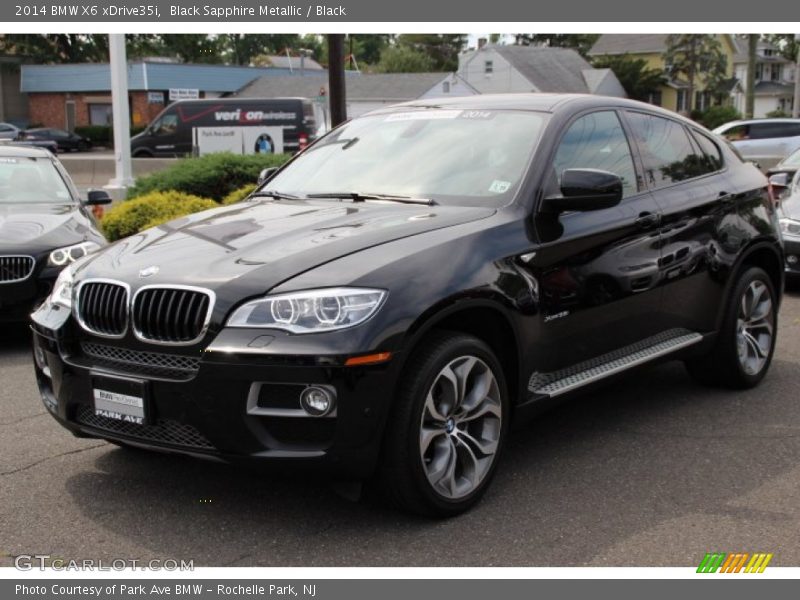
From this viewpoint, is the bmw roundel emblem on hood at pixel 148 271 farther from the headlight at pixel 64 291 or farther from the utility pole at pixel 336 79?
the utility pole at pixel 336 79

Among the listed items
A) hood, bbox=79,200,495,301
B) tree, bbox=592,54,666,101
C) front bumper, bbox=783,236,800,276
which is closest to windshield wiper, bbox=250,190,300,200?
hood, bbox=79,200,495,301

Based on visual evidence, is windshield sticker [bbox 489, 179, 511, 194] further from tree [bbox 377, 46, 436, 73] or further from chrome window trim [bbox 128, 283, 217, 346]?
tree [bbox 377, 46, 436, 73]

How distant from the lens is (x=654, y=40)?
79.1 m

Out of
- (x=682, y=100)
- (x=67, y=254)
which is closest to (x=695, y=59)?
(x=682, y=100)

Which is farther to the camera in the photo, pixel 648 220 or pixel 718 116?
pixel 718 116

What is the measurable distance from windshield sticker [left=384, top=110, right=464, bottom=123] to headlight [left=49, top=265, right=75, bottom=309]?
6.37 ft

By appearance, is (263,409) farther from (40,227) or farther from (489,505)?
(40,227)

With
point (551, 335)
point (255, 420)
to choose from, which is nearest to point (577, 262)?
point (551, 335)

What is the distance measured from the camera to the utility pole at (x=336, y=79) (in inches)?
460

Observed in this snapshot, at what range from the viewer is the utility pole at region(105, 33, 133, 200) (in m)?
14.7

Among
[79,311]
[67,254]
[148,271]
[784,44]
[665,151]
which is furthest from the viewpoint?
[784,44]

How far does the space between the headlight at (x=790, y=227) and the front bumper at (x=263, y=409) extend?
7272 millimetres

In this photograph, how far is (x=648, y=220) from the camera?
5.04 m

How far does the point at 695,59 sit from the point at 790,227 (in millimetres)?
67125
